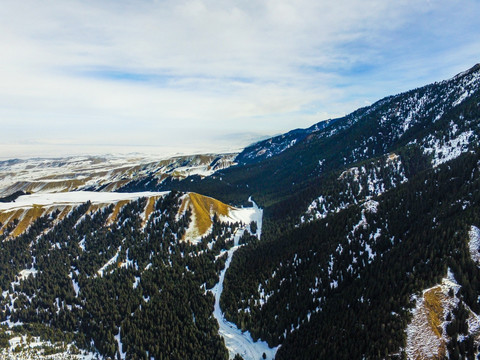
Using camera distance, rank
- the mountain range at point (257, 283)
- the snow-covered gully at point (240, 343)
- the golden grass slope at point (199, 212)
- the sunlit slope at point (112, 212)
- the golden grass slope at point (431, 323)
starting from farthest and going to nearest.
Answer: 1. the sunlit slope at point (112, 212)
2. the golden grass slope at point (199, 212)
3. the snow-covered gully at point (240, 343)
4. the mountain range at point (257, 283)
5. the golden grass slope at point (431, 323)

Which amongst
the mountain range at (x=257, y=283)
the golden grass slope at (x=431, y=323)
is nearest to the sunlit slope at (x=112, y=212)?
the mountain range at (x=257, y=283)

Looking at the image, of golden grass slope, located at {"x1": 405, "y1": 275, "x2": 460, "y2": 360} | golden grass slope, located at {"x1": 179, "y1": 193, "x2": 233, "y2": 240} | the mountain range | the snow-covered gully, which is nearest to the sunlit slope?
golden grass slope, located at {"x1": 179, "y1": 193, "x2": 233, "y2": 240}

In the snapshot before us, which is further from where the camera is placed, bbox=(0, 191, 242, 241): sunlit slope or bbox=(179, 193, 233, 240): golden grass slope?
bbox=(0, 191, 242, 241): sunlit slope

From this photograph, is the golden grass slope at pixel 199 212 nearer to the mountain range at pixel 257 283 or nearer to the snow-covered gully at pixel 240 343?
the mountain range at pixel 257 283

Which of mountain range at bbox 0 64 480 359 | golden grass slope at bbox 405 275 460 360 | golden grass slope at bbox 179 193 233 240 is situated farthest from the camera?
golden grass slope at bbox 179 193 233 240

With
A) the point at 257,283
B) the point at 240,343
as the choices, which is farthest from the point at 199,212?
the point at 240,343

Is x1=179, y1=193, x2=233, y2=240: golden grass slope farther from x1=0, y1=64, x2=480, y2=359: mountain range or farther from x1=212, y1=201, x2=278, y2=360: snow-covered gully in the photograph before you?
x1=212, y1=201, x2=278, y2=360: snow-covered gully

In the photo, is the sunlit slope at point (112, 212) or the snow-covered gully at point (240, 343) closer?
the snow-covered gully at point (240, 343)

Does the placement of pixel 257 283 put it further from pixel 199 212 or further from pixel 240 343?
pixel 199 212
